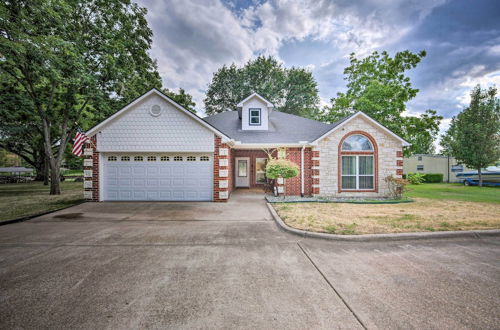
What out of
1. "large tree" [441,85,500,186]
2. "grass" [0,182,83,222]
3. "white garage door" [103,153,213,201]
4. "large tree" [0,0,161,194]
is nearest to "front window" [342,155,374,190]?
"white garage door" [103,153,213,201]

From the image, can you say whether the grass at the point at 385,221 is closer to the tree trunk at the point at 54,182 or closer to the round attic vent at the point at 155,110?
the round attic vent at the point at 155,110

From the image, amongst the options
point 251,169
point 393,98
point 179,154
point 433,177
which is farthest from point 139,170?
point 433,177

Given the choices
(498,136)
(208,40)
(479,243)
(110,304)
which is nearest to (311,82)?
(208,40)

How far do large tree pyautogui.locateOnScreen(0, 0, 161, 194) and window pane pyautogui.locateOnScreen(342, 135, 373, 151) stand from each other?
15531mm

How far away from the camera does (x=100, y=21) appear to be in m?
13.2

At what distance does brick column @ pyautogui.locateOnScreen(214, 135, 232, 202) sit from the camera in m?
10.4

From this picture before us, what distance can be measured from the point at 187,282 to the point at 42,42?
12.3 meters

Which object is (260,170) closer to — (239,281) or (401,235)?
(401,235)

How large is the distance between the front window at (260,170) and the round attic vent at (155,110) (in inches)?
313

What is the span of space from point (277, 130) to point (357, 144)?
17.2ft

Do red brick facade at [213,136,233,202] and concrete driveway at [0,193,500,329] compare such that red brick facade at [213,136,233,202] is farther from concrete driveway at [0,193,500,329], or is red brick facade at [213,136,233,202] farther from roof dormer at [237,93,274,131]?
concrete driveway at [0,193,500,329]

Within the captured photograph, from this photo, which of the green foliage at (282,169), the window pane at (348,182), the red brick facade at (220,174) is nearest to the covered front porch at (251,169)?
the green foliage at (282,169)

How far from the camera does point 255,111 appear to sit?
14.0 m

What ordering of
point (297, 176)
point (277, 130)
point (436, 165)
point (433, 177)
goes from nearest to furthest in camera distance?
point (297, 176) → point (277, 130) → point (433, 177) → point (436, 165)
